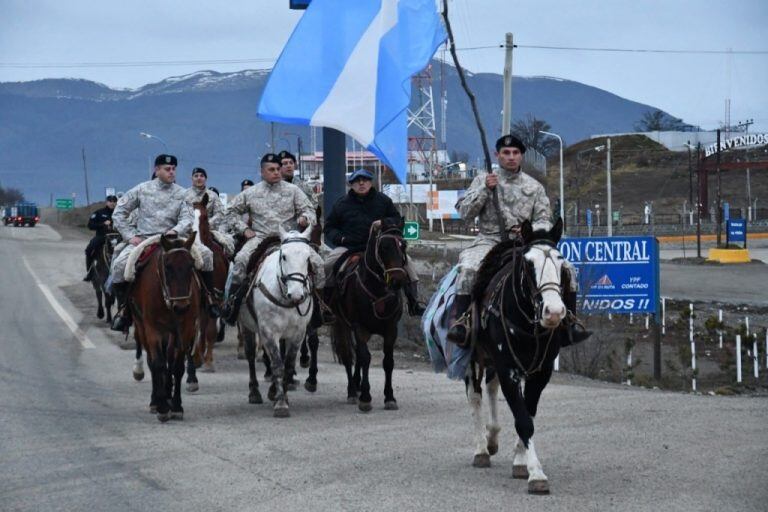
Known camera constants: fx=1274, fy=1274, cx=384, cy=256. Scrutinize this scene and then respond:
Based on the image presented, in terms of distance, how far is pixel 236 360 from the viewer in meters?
20.5

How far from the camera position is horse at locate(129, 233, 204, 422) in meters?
13.7

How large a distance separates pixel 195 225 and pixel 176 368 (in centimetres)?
247

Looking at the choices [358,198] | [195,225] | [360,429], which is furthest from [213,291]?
[360,429]

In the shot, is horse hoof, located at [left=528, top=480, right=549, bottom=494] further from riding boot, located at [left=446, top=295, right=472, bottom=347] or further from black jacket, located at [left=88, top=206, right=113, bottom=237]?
black jacket, located at [left=88, top=206, right=113, bottom=237]

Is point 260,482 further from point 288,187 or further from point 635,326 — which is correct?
point 635,326

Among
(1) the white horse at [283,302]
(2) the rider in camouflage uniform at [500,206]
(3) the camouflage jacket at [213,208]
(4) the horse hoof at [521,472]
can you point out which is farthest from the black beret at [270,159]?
(4) the horse hoof at [521,472]

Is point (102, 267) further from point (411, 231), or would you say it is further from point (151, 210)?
point (151, 210)

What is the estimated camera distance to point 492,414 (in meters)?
10.9

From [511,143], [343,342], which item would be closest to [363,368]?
[343,342]

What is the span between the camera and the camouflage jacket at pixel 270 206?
15.7m

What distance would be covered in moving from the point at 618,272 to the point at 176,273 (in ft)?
32.9

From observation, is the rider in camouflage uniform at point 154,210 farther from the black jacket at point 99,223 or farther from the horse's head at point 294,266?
the black jacket at point 99,223

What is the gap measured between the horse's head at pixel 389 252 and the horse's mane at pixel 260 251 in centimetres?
126

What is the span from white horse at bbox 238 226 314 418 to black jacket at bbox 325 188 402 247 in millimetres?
908
